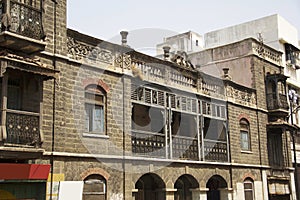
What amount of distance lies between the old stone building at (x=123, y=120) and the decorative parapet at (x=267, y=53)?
0.23m

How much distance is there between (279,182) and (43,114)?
1646cm

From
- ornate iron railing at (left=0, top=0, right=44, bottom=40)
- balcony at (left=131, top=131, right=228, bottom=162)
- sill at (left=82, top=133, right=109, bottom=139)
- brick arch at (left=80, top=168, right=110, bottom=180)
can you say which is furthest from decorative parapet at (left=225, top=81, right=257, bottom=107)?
ornate iron railing at (left=0, top=0, right=44, bottom=40)

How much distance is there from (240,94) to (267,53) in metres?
4.79

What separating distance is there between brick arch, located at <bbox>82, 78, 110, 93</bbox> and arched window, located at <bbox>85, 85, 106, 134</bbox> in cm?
14

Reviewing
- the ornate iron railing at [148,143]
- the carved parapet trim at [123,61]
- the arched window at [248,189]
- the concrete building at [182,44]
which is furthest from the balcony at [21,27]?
the concrete building at [182,44]

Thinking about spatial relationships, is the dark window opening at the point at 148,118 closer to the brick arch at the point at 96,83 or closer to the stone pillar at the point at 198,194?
the brick arch at the point at 96,83

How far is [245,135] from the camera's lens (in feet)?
78.7

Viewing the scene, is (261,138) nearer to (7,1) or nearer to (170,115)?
(170,115)

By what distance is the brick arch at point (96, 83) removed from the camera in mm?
15688

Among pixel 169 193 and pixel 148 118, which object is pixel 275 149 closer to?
pixel 148 118

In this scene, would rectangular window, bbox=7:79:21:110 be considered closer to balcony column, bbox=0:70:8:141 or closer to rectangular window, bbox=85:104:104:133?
balcony column, bbox=0:70:8:141

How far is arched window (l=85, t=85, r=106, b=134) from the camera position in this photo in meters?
15.8

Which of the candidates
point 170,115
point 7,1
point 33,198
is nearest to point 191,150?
point 170,115

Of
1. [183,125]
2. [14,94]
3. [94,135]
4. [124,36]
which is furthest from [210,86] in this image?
[14,94]
